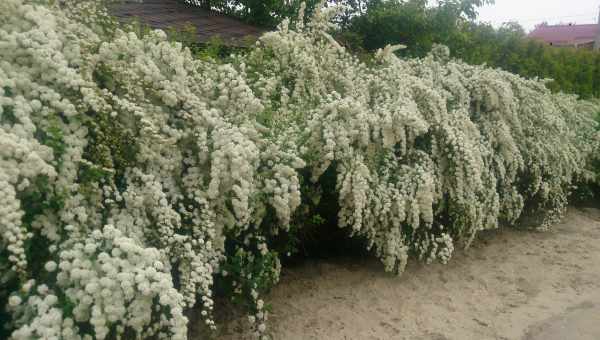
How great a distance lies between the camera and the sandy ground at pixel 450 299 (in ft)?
11.8

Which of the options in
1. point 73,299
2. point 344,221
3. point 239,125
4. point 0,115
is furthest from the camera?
point 344,221

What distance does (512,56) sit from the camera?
10.0 m

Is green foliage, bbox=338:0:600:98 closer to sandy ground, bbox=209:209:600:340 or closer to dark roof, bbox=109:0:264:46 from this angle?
dark roof, bbox=109:0:264:46

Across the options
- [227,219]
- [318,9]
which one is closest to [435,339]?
[227,219]

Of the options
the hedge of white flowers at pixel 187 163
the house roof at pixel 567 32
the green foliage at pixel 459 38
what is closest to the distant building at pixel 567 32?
the house roof at pixel 567 32

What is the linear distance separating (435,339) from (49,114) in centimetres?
260

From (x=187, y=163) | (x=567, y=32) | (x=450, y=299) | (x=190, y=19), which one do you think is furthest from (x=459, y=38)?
(x=567, y=32)

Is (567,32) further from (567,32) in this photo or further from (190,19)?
(190,19)

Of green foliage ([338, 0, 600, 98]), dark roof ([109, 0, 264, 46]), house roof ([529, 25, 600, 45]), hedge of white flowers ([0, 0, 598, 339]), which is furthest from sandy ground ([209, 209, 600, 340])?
house roof ([529, 25, 600, 45])

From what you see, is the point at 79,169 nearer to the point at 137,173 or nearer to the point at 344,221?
the point at 137,173

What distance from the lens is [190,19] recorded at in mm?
9867

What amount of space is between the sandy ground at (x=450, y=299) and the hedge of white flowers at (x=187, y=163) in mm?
320

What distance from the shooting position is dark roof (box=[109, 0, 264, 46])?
333 inches

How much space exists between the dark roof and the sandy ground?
474cm
